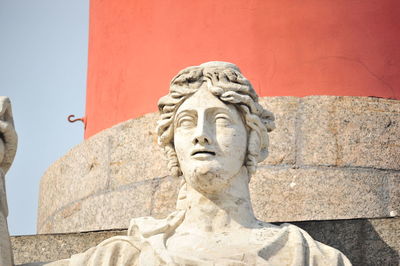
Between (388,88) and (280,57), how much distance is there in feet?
3.11

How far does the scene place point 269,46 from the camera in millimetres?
13234

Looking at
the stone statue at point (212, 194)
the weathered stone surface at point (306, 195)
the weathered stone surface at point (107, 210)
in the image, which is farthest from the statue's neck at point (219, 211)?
the weathered stone surface at point (107, 210)

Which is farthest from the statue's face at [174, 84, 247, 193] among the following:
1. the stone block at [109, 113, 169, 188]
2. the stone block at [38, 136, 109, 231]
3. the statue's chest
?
the stone block at [38, 136, 109, 231]

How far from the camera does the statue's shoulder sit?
32.1ft

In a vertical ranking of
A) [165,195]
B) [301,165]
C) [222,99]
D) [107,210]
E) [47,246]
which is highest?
[222,99]

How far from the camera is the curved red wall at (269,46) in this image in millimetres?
13133

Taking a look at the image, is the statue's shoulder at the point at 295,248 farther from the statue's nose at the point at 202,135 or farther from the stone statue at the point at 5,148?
the stone statue at the point at 5,148

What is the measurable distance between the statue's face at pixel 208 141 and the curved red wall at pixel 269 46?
302cm

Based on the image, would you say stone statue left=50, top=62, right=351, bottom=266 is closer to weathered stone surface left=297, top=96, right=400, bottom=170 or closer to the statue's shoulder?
the statue's shoulder

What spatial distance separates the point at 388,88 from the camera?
43.2 ft

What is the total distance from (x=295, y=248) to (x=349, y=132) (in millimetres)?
3120

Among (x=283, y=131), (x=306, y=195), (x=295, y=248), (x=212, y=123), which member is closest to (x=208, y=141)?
(x=212, y=123)

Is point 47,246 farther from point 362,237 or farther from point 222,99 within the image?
point 362,237

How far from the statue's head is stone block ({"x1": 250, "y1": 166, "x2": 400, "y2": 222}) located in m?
1.97
